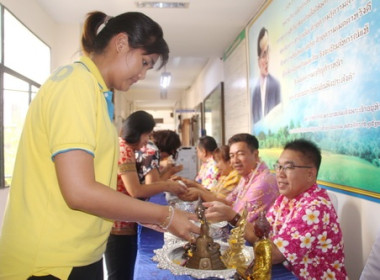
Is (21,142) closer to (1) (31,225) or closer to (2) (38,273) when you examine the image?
(1) (31,225)

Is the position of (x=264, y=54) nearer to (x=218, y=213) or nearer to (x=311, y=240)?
(x=218, y=213)

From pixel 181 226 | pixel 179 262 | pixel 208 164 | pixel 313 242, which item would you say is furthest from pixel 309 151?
pixel 208 164

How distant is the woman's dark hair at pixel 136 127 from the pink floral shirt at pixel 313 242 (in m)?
1.07

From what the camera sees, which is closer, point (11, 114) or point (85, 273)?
point (85, 273)

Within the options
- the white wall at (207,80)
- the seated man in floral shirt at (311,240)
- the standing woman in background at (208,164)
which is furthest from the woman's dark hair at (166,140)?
the seated man in floral shirt at (311,240)

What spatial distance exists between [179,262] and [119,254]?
985mm

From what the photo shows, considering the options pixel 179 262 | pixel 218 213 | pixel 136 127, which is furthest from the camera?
pixel 136 127

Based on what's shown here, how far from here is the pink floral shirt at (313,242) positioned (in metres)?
1.26

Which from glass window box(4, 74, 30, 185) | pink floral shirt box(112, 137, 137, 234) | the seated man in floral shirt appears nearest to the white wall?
glass window box(4, 74, 30, 185)

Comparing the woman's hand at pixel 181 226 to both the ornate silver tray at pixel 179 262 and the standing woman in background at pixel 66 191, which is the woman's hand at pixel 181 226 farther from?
the ornate silver tray at pixel 179 262

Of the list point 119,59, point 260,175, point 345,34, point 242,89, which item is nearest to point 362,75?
point 345,34

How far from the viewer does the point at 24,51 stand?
10.8ft

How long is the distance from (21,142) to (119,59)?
A: 315 millimetres

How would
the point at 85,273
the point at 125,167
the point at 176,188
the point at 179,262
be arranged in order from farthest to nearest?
the point at 176,188 < the point at 125,167 < the point at 179,262 < the point at 85,273
